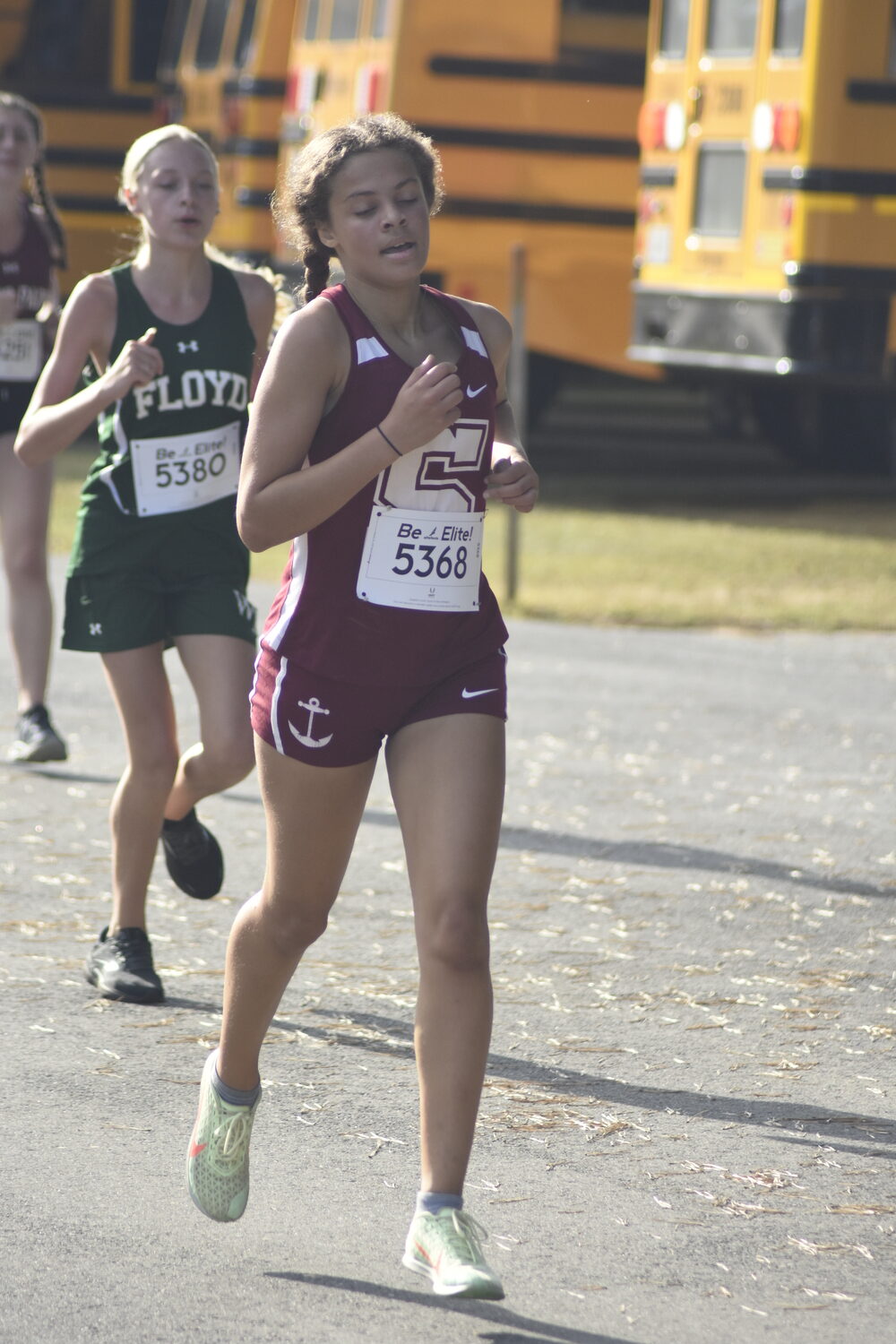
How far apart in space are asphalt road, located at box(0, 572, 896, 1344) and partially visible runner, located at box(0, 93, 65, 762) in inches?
15.1

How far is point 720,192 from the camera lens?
13688 millimetres

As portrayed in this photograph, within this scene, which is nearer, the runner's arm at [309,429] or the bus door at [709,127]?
the runner's arm at [309,429]

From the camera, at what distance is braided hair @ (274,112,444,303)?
360 cm

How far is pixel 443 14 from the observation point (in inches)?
599

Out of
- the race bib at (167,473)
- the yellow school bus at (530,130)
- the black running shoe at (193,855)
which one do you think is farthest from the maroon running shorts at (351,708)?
the yellow school bus at (530,130)

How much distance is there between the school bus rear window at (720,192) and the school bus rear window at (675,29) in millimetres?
692

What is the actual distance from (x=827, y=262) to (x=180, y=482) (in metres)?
8.40

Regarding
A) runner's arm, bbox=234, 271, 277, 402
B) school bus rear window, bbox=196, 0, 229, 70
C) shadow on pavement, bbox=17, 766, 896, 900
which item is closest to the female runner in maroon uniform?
runner's arm, bbox=234, 271, 277, 402

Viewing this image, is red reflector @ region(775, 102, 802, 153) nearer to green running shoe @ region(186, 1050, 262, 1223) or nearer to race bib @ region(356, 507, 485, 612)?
race bib @ region(356, 507, 485, 612)

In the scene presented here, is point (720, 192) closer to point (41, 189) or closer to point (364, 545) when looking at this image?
point (41, 189)

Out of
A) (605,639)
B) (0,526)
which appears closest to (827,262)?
(605,639)

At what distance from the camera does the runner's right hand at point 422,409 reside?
3.37 metres

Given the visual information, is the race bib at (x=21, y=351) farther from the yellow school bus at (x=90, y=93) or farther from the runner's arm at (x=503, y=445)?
the yellow school bus at (x=90, y=93)

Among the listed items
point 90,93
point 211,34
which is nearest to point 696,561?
point 211,34
